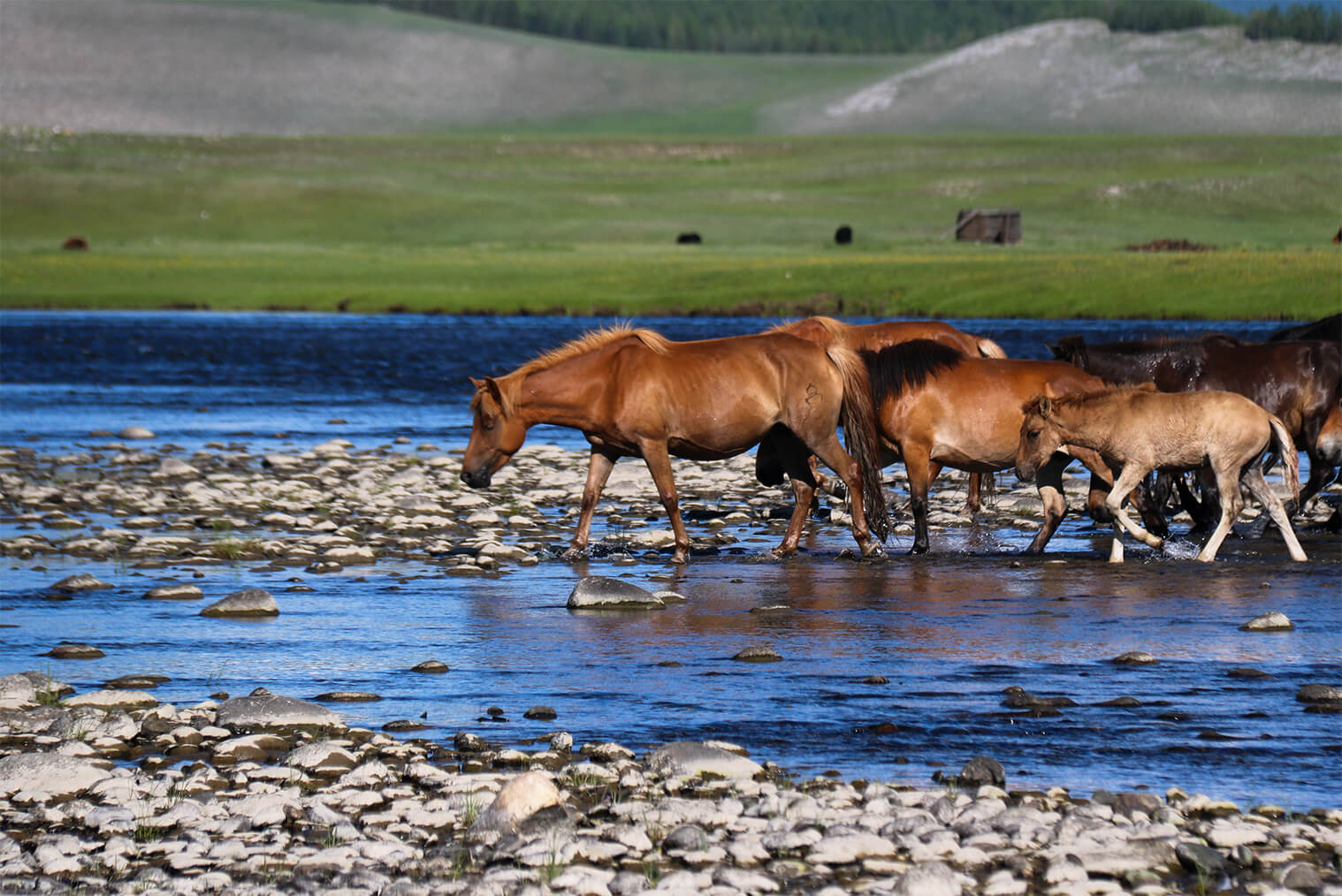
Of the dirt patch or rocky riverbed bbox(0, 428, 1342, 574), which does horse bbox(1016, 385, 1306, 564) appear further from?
the dirt patch

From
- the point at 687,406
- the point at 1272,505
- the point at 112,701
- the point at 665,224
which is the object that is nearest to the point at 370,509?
the point at 687,406

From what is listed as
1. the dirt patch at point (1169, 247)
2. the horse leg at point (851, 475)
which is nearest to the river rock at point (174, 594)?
the horse leg at point (851, 475)

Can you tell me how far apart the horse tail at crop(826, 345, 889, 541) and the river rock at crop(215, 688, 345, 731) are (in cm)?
667

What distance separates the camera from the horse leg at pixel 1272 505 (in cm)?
1338

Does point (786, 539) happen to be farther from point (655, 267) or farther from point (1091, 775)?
point (655, 267)

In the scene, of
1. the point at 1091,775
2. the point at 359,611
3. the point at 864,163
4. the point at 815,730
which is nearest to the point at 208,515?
the point at 359,611

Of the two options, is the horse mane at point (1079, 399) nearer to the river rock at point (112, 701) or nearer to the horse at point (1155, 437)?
the horse at point (1155, 437)

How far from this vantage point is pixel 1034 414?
13.4 m

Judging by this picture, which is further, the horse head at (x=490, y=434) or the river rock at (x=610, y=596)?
the horse head at (x=490, y=434)

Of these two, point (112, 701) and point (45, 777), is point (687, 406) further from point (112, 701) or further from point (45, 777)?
point (45, 777)

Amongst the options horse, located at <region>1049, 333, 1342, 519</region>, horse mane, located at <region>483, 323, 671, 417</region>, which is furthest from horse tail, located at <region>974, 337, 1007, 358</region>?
horse mane, located at <region>483, 323, 671, 417</region>

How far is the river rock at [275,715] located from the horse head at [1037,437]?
669 cm

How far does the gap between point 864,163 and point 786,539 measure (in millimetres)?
124176

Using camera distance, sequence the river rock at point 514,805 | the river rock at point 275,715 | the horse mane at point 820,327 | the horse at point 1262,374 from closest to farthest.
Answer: the river rock at point 514,805, the river rock at point 275,715, the horse at point 1262,374, the horse mane at point 820,327
